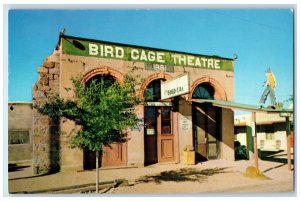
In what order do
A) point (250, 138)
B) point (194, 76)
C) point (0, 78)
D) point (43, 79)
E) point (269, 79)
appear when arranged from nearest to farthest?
point (0, 78), point (43, 79), point (269, 79), point (194, 76), point (250, 138)

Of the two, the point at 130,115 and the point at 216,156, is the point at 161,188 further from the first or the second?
the point at 216,156

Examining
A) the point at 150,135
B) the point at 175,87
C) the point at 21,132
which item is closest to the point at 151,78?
the point at 175,87

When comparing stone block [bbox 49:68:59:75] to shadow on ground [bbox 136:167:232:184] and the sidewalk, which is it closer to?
the sidewalk

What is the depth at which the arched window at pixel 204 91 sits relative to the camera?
1369 cm

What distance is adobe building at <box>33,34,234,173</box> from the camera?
10.4m

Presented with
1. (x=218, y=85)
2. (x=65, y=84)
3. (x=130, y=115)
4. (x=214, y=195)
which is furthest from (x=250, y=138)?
(x=65, y=84)

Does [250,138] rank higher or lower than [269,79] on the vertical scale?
lower

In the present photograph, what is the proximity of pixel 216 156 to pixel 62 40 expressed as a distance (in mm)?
8632

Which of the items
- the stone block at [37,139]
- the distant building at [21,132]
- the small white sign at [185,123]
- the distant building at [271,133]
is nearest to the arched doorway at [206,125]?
the small white sign at [185,123]

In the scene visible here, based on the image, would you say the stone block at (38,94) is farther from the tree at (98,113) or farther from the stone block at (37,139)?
the tree at (98,113)

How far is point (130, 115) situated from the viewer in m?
8.27

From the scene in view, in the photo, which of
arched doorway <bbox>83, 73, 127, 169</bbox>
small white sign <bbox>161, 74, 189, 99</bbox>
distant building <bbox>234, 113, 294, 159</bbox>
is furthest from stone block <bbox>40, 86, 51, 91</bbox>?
distant building <bbox>234, 113, 294, 159</bbox>

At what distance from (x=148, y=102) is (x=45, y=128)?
13.6ft

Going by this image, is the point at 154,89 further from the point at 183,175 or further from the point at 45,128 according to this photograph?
the point at 45,128
